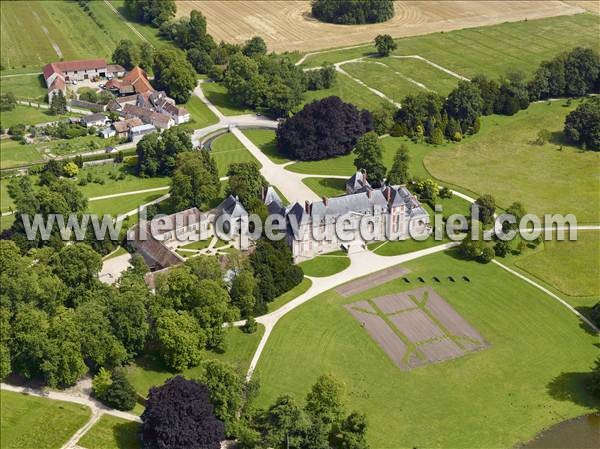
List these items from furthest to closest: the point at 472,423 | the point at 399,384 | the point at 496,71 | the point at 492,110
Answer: the point at 496,71, the point at 492,110, the point at 399,384, the point at 472,423

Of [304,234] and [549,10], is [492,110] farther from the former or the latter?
[549,10]

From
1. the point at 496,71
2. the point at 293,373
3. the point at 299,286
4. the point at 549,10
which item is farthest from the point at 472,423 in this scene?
the point at 549,10

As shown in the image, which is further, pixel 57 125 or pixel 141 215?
pixel 57 125

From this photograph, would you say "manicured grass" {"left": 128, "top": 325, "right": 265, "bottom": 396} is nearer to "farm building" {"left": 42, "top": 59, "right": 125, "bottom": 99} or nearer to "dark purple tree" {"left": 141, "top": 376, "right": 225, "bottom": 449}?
"dark purple tree" {"left": 141, "top": 376, "right": 225, "bottom": 449}

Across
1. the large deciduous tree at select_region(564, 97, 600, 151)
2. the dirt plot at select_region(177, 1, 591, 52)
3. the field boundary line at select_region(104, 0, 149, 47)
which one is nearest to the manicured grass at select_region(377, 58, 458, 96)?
the dirt plot at select_region(177, 1, 591, 52)

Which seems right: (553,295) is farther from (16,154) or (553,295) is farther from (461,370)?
(16,154)

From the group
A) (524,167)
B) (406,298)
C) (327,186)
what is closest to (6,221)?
(327,186)
